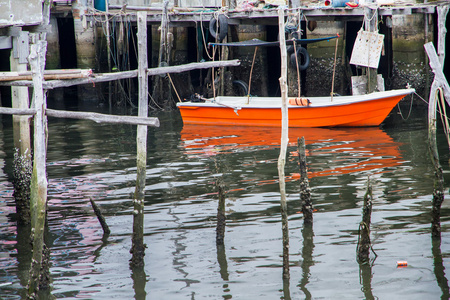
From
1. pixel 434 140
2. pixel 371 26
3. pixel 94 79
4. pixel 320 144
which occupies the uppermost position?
pixel 371 26

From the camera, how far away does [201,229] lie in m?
8.34

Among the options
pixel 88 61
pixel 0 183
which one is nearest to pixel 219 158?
pixel 0 183

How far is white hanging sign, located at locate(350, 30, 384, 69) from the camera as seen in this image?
1588 cm

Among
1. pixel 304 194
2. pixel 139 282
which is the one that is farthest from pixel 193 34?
pixel 139 282

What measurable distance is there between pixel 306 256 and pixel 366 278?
0.89 meters

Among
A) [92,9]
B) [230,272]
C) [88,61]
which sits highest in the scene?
[92,9]

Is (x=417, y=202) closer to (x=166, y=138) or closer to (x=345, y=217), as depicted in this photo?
(x=345, y=217)

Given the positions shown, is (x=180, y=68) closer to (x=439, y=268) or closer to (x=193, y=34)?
(x=439, y=268)

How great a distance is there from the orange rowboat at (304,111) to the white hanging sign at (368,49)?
0.92 m

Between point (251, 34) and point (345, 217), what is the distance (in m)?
12.2

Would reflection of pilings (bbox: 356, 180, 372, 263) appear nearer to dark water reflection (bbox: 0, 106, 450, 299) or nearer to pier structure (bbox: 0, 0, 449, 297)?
dark water reflection (bbox: 0, 106, 450, 299)

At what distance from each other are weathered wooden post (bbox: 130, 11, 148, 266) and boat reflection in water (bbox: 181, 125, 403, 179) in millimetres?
4925

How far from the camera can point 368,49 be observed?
1605cm

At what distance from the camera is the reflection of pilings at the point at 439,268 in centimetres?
627
